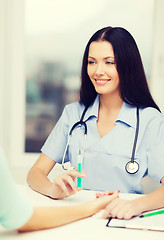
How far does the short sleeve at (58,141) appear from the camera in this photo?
165 cm

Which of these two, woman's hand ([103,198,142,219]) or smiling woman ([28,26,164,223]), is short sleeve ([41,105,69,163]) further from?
woman's hand ([103,198,142,219])

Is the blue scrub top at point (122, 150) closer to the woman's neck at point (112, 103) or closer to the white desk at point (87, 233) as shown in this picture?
the woman's neck at point (112, 103)

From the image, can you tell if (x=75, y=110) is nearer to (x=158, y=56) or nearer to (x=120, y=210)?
(x=120, y=210)

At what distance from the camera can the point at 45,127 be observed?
3590 mm

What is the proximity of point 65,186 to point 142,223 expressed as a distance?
0.30 meters

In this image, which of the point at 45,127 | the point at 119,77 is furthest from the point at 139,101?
the point at 45,127

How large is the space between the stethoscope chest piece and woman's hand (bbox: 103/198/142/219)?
0.36 m

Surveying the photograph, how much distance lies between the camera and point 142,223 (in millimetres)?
997

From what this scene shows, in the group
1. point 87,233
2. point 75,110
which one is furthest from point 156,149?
point 87,233

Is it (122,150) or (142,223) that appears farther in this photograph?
(122,150)

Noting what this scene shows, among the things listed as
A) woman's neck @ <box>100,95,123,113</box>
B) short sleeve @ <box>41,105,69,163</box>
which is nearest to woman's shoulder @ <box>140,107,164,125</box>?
woman's neck @ <box>100,95,123,113</box>

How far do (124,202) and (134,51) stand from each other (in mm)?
699

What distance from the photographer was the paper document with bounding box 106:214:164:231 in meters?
0.95

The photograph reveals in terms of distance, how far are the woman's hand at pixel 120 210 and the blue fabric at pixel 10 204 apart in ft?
1.04
